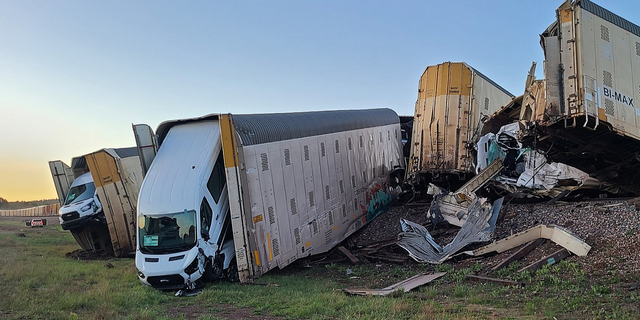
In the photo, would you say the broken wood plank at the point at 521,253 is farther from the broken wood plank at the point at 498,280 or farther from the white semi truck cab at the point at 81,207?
the white semi truck cab at the point at 81,207

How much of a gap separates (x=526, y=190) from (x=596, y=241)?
5095mm

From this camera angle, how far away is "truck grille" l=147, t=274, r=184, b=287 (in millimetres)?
10961

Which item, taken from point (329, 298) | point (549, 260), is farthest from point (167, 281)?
point (549, 260)

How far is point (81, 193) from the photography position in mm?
18844

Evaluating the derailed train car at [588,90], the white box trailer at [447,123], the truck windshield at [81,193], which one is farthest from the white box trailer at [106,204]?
the derailed train car at [588,90]

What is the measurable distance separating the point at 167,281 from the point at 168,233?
1.08 m

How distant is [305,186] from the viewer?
14.3m

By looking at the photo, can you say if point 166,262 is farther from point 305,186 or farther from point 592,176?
point 592,176

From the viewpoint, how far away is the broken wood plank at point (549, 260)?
10484 millimetres

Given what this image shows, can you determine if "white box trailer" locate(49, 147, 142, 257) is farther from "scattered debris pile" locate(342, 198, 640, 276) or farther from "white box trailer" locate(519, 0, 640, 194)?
"white box trailer" locate(519, 0, 640, 194)

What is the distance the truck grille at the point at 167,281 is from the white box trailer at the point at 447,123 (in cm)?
1068

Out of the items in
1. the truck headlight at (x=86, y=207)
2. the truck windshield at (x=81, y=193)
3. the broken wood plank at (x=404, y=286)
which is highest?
the truck windshield at (x=81, y=193)

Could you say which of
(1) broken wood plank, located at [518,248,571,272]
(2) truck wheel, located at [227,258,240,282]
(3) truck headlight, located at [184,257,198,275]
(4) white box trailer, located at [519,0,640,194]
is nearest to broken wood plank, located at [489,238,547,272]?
(1) broken wood plank, located at [518,248,571,272]

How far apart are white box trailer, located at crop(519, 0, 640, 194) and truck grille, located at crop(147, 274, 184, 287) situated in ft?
29.4
